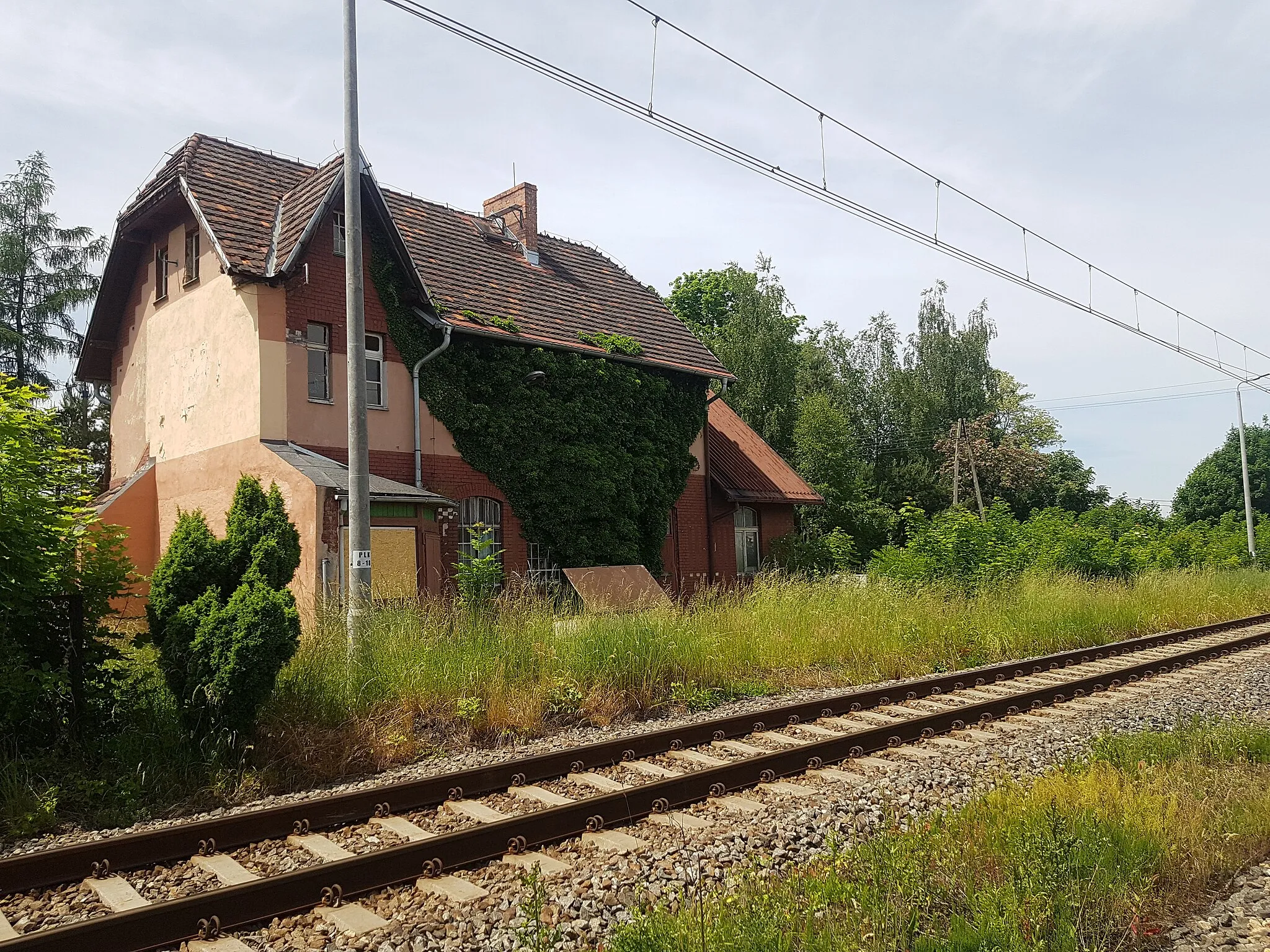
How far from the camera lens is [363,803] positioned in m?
6.86

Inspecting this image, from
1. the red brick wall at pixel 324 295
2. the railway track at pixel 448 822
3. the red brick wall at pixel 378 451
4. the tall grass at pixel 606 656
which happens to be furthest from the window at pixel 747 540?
the railway track at pixel 448 822

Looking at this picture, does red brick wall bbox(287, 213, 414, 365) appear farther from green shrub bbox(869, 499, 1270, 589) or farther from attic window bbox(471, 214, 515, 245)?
green shrub bbox(869, 499, 1270, 589)

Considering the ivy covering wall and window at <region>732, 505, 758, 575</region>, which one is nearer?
the ivy covering wall

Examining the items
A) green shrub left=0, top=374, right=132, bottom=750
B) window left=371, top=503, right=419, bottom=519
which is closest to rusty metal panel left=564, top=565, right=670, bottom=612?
window left=371, top=503, right=419, bottom=519

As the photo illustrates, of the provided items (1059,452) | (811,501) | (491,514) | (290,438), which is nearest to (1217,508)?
(1059,452)

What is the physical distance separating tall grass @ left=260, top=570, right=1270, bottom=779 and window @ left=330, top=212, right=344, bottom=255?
9007 mm

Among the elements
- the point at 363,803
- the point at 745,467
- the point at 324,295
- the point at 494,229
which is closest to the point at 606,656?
the point at 363,803

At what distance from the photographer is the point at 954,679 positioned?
12.3 meters

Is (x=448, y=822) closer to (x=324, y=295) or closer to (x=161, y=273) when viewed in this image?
(x=324, y=295)

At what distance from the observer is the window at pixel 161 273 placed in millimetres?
19875

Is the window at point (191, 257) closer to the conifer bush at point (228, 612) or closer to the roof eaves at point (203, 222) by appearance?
the roof eaves at point (203, 222)

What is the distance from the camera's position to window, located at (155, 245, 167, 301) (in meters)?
19.9

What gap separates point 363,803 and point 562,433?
1398 cm

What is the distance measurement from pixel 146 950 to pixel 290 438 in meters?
13.0
